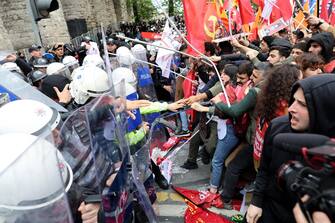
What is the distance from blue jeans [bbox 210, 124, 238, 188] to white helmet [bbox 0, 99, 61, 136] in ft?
7.77

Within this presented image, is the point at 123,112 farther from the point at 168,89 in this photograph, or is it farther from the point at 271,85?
the point at 168,89

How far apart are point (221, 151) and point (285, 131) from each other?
84.3 inches

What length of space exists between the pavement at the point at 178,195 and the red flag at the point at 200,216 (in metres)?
0.17

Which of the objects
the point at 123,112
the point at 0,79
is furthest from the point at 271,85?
the point at 0,79

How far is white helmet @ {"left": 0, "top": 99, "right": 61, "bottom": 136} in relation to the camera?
1.97 m

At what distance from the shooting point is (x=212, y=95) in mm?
4484

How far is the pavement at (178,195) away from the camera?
3963 mm

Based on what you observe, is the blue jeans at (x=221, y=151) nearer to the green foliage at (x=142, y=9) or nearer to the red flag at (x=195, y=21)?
the red flag at (x=195, y=21)

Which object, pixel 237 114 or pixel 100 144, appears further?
pixel 237 114

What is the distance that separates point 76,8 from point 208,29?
1675 cm

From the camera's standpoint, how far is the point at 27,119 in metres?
2.01

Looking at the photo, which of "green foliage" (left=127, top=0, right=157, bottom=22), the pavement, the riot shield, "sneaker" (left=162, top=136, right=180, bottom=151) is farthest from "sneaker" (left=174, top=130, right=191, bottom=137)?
"green foliage" (left=127, top=0, right=157, bottom=22)

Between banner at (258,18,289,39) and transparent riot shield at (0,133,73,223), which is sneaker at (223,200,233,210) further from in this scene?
banner at (258,18,289,39)

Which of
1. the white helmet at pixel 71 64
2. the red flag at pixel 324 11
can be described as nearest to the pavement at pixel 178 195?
the white helmet at pixel 71 64
